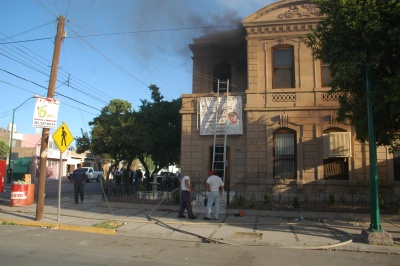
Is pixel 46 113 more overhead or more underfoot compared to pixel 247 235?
more overhead

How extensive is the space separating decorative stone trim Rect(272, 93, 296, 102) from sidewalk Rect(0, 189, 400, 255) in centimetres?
552

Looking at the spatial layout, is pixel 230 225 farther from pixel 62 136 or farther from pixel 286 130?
pixel 286 130

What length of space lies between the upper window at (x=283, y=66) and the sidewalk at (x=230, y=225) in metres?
6.46

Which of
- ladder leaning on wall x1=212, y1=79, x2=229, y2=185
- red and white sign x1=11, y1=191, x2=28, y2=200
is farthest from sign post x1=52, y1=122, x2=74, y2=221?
ladder leaning on wall x1=212, y1=79, x2=229, y2=185

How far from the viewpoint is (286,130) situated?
1563 cm

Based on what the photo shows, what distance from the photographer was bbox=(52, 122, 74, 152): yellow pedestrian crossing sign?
37.0ft

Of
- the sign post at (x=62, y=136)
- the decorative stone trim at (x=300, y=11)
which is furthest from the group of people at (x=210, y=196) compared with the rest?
the decorative stone trim at (x=300, y=11)

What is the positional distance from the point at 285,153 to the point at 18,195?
1120 cm

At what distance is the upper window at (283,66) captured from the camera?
16.1 m

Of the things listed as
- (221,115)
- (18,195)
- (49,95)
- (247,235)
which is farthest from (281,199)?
(18,195)

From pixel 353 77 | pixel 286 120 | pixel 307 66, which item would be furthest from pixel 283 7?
pixel 353 77

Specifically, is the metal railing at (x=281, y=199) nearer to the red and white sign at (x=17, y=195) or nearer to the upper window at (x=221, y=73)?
the red and white sign at (x=17, y=195)

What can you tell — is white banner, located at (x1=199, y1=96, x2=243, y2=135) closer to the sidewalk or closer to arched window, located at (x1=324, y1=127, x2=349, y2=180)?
arched window, located at (x1=324, y1=127, x2=349, y2=180)

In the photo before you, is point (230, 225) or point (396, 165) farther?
point (396, 165)
